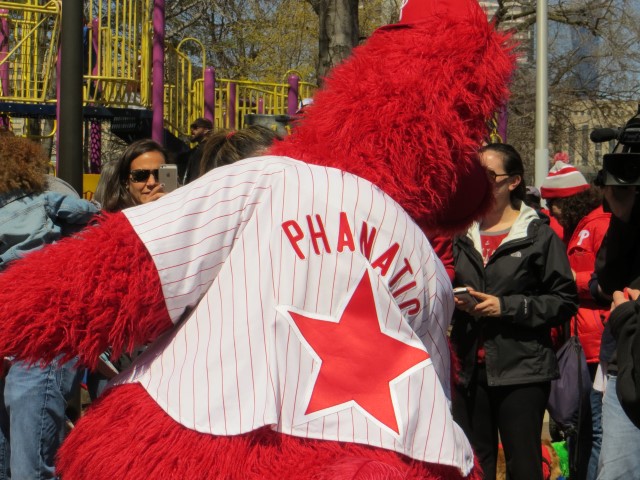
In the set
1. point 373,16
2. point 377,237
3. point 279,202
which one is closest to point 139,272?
point 279,202

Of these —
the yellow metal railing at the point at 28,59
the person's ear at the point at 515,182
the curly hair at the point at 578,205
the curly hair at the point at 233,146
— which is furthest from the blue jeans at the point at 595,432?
the yellow metal railing at the point at 28,59

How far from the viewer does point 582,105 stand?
2538cm

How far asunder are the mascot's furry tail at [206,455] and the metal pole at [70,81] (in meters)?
3.15

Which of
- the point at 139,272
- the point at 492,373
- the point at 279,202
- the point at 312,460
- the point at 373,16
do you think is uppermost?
the point at 373,16

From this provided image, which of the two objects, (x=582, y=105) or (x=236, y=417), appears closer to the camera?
(x=236, y=417)

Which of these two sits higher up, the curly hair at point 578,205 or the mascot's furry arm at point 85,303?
the mascot's furry arm at point 85,303

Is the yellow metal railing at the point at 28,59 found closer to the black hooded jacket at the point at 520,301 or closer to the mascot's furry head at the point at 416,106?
the black hooded jacket at the point at 520,301

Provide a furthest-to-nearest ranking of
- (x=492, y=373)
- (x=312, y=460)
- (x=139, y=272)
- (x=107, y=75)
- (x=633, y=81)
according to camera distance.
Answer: (x=633, y=81) → (x=107, y=75) → (x=492, y=373) → (x=139, y=272) → (x=312, y=460)

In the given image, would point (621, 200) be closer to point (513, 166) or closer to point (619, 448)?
point (619, 448)

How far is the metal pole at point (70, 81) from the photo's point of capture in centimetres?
470

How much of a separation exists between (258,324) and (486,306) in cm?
264

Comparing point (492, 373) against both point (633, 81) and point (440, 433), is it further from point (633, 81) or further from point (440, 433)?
point (633, 81)

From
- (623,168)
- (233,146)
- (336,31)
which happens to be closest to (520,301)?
(623,168)

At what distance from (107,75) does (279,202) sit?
931cm
